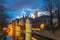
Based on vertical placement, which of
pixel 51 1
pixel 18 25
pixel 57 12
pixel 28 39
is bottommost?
pixel 28 39

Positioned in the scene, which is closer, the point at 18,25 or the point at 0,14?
the point at 18,25

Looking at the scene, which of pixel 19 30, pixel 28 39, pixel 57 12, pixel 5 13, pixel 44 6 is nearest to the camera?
pixel 28 39

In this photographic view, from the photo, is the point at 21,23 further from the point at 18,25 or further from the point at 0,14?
the point at 0,14

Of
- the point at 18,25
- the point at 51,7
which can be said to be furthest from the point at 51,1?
the point at 18,25

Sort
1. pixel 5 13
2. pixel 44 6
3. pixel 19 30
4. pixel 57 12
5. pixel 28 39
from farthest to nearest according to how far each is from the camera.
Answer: pixel 44 6 → pixel 5 13 → pixel 57 12 → pixel 19 30 → pixel 28 39

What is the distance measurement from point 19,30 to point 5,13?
25618 millimetres

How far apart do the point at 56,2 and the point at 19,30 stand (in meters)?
26.3

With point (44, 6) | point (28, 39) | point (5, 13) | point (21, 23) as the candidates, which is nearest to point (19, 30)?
point (21, 23)

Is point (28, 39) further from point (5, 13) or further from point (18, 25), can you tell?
point (5, 13)

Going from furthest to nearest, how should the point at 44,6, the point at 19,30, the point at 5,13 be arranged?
the point at 44,6, the point at 5,13, the point at 19,30

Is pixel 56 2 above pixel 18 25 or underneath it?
above

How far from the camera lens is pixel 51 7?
31.1 meters

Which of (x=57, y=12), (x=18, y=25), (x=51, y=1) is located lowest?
(x=18, y=25)

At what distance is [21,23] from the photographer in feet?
21.1
